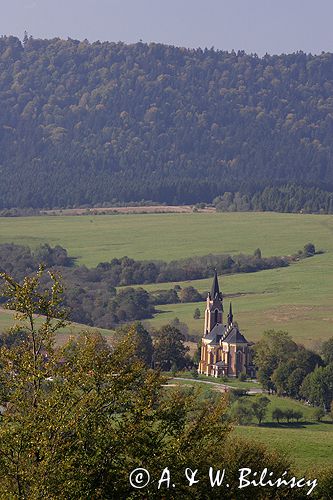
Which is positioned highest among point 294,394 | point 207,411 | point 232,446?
point 207,411

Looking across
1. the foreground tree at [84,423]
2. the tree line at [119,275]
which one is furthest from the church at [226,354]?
the foreground tree at [84,423]

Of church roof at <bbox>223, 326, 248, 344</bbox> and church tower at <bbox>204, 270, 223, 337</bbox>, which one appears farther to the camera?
church tower at <bbox>204, 270, 223, 337</bbox>

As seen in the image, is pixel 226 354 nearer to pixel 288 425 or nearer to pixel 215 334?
pixel 215 334

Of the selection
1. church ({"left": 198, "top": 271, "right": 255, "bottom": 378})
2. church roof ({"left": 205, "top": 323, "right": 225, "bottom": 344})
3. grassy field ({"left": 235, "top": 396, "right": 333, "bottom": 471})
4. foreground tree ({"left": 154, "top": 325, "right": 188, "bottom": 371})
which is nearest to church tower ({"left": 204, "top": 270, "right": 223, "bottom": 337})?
church roof ({"left": 205, "top": 323, "right": 225, "bottom": 344})

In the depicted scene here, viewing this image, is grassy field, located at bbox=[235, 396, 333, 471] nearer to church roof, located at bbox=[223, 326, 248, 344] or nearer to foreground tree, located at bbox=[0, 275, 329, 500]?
foreground tree, located at bbox=[0, 275, 329, 500]

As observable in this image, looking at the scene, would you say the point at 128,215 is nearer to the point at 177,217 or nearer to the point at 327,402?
the point at 177,217

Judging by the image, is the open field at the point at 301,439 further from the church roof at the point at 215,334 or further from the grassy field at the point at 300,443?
A: the church roof at the point at 215,334

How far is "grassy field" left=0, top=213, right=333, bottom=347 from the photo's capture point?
356 feet

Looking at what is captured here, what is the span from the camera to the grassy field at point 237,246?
108m

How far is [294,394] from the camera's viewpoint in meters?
75.1

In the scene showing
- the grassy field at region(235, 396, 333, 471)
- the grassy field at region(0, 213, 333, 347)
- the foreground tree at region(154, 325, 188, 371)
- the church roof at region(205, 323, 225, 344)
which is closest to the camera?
the grassy field at region(235, 396, 333, 471)

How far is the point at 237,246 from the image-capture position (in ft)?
511

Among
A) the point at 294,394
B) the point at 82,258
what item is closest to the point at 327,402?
the point at 294,394

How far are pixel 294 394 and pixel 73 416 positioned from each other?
174ft
